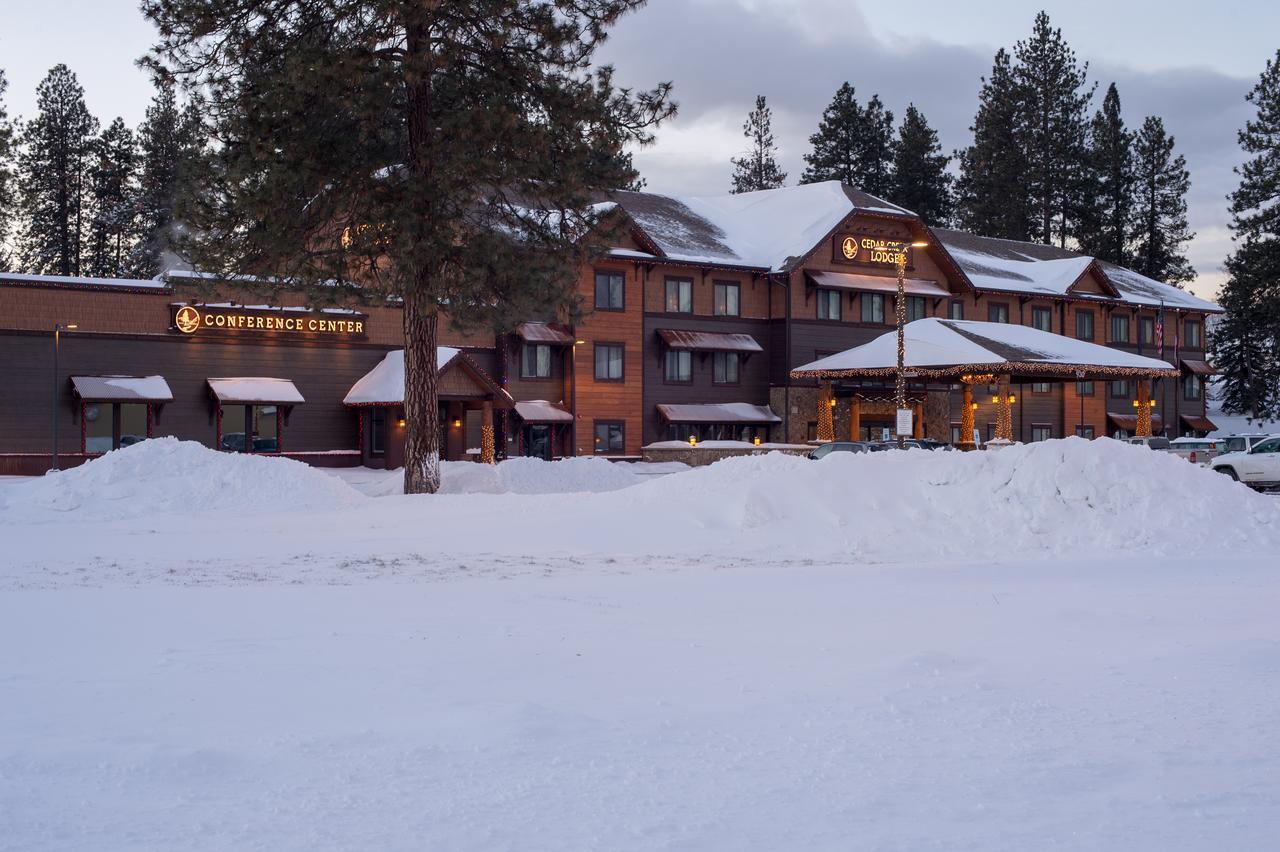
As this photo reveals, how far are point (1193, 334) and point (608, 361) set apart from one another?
41.9 metres

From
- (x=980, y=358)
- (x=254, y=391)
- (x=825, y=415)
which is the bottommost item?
(x=825, y=415)

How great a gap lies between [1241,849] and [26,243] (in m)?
78.7

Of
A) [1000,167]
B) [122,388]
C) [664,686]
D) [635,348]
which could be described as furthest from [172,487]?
[1000,167]

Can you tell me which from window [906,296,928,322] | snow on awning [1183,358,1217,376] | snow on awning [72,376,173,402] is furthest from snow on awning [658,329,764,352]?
snow on awning [1183,358,1217,376]

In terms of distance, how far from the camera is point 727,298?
2266 inches

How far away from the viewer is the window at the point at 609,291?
53781 millimetres

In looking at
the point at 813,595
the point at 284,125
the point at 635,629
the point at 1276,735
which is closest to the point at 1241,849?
the point at 1276,735

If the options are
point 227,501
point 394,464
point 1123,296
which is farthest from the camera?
point 1123,296

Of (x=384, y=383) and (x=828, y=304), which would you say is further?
(x=828, y=304)

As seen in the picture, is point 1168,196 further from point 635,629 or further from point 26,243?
point 635,629

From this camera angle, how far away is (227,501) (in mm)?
24125

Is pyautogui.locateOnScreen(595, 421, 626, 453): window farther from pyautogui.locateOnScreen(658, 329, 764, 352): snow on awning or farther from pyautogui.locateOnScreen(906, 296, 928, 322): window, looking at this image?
pyautogui.locateOnScreen(906, 296, 928, 322): window

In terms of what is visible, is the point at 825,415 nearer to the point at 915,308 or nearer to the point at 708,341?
the point at 708,341

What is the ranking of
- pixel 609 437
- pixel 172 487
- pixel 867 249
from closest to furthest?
pixel 172 487
pixel 609 437
pixel 867 249
